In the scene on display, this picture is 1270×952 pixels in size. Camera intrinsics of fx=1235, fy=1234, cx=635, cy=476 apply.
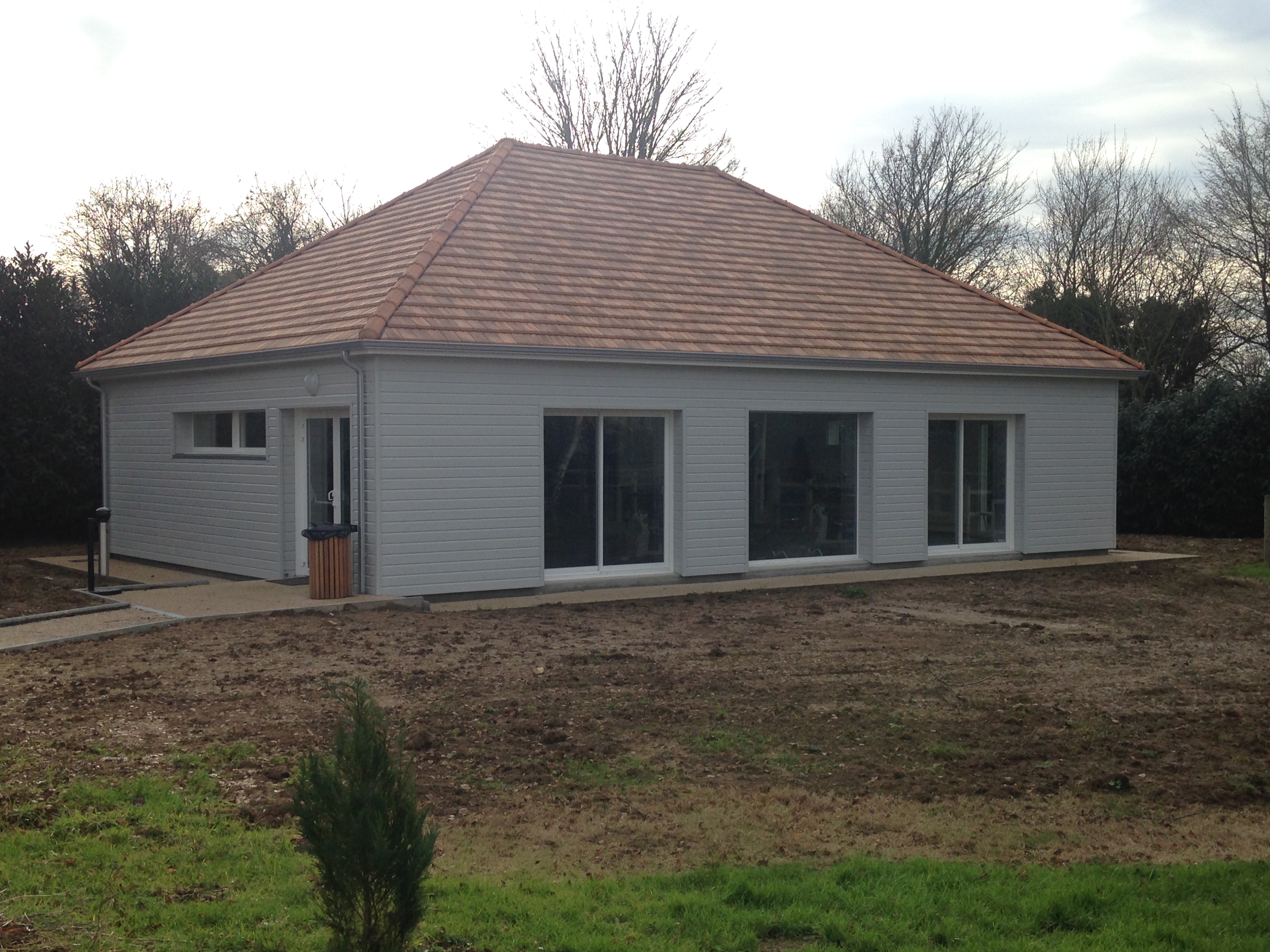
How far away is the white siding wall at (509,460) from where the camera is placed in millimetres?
13516

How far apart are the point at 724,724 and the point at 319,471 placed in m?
8.27

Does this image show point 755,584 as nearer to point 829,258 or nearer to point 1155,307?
point 829,258

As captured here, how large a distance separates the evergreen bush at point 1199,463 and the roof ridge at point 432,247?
1357 centimetres

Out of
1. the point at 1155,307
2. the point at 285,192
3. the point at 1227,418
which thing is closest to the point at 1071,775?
the point at 1227,418

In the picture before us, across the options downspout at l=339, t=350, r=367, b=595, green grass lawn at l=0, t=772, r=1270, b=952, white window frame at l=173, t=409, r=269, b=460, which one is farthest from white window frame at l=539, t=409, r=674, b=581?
green grass lawn at l=0, t=772, r=1270, b=952

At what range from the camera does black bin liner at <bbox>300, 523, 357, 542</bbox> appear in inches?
508

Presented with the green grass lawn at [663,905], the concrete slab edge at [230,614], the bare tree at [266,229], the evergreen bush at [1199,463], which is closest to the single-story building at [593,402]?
the concrete slab edge at [230,614]

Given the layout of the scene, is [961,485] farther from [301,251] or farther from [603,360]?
[301,251]

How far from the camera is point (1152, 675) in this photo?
9820 millimetres

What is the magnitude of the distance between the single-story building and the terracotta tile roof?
0.19 feet

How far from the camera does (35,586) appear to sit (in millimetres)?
15367

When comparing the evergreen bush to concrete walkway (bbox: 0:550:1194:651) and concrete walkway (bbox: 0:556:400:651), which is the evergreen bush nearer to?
concrete walkway (bbox: 0:550:1194:651)

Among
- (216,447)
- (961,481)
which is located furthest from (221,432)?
(961,481)

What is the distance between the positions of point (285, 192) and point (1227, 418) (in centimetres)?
3063
